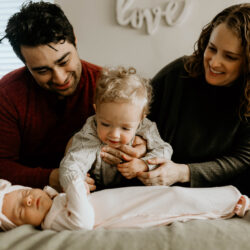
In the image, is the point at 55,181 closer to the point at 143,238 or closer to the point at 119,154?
the point at 119,154

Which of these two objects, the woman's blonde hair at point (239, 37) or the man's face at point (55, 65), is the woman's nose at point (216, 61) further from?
the man's face at point (55, 65)

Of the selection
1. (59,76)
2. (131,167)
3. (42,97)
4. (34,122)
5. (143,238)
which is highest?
(59,76)

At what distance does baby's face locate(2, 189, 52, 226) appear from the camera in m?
1.05

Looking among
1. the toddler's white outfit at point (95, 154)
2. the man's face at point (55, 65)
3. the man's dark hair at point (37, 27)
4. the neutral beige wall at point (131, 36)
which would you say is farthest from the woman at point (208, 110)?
the man's dark hair at point (37, 27)

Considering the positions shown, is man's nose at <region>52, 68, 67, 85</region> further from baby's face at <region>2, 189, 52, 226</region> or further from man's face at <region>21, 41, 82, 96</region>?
baby's face at <region>2, 189, 52, 226</region>

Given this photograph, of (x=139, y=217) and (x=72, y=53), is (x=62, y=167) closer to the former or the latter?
(x=139, y=217)

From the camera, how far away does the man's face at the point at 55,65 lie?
124 centimetres

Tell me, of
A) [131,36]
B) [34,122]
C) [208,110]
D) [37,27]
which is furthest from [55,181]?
[131,36]

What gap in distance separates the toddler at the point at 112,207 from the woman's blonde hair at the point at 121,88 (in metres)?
0.36

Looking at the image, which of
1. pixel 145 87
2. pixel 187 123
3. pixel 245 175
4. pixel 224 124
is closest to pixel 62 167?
pixel 145 87

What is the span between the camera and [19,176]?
1.35 m

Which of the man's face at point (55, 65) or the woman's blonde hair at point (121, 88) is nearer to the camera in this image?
the woman's blonde hair at point (121, 88)

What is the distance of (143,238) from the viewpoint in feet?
2.97

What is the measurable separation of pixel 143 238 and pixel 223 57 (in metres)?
0.83
